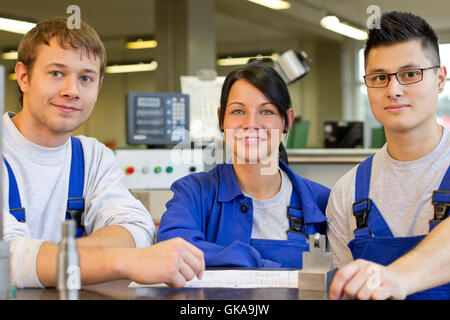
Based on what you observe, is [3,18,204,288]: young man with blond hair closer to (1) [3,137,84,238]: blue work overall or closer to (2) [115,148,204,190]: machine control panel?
(1) [3,137,84,238]: blue work overall

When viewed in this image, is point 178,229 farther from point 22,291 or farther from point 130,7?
point 130,7

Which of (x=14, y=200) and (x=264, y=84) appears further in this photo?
(x=264, y=84)

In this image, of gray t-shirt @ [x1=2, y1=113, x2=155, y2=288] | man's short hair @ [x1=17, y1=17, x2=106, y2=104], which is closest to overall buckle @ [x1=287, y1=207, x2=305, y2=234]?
gray t-shirt @ [x1=2, y1=113, x2=155, y2=288]

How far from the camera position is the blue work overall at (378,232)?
1.51 m

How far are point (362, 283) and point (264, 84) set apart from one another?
3.07 feet

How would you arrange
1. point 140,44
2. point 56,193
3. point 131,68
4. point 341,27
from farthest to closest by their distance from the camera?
point 131,68 → point 140,44 → point 341,27 → point 56,193

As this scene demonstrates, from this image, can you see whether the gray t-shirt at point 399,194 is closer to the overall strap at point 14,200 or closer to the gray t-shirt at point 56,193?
the gray t-shirt at point 56,193

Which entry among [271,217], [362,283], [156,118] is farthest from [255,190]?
[156,118]

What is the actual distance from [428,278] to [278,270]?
38 cm

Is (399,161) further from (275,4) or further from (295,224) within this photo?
(275,4)

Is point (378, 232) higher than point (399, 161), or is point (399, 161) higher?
point (399, 161)

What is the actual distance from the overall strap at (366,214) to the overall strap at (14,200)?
0.97 meters

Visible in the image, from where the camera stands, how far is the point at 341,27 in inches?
376
